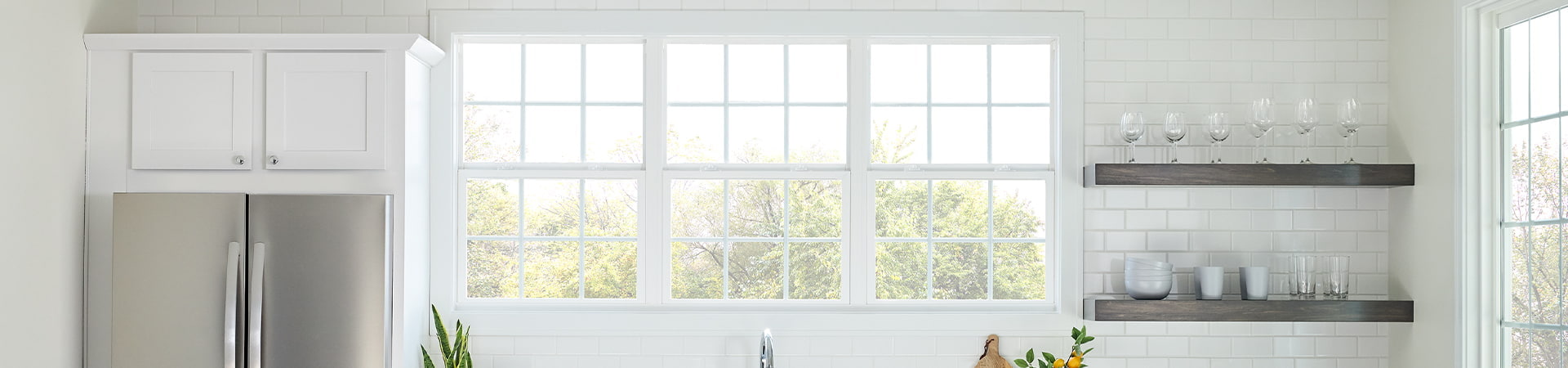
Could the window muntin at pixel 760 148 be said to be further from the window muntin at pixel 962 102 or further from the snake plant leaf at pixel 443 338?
the snake plant leaf at pixel 443 338

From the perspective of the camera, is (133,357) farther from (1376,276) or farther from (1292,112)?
(1376,276)

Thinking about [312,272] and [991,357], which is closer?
[312,272]

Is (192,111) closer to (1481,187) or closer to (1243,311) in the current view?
(1243,311)

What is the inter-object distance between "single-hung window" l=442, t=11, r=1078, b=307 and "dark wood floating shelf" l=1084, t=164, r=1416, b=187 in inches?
12.0

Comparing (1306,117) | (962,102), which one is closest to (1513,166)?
(1306,117)

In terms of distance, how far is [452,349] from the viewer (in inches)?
142

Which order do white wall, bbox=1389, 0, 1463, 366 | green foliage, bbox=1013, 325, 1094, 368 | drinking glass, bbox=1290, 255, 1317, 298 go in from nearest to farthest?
white wall, bbox=1389, 0, 1463, 366 → green foliage, bbox=1013, 325, 1094, 368 → drinking glass, bbox=1290, 255, 1317, 298

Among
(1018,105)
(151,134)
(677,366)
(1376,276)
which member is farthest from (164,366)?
(1376,276)

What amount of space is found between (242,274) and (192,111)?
21.8 inches

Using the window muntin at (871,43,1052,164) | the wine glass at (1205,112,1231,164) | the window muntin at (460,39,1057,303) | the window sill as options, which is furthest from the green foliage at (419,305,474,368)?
the wine glass at (1205,112,1231,164)

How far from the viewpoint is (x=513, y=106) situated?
3824 mm

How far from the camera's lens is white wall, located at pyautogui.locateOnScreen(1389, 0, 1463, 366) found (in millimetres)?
3414

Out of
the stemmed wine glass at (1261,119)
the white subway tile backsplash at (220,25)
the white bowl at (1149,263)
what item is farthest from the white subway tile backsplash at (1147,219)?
the white subway tile backsplash at (220,25)

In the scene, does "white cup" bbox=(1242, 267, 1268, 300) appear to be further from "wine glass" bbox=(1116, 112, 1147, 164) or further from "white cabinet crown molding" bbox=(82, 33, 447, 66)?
"white cabinet crown molding" bbox=(82, 33, 447, 66)
